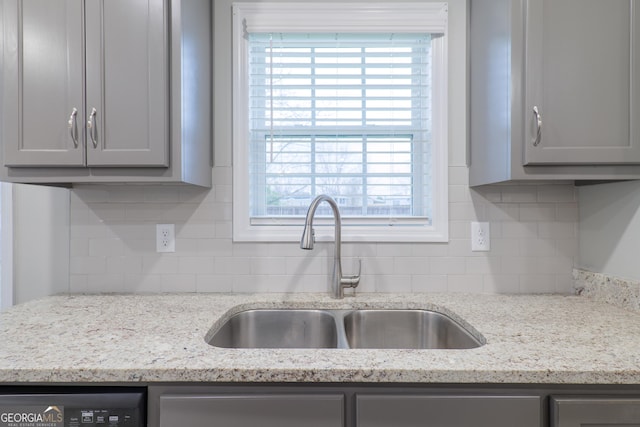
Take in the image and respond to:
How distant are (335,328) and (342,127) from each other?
3.08 feet

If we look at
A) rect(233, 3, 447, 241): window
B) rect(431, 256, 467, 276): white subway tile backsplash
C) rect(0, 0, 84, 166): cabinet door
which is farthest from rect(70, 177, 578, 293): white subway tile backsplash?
rect(0, 0, 84, 166): cabinet door

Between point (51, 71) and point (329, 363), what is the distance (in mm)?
1420

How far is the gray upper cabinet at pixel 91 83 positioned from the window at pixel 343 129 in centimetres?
44

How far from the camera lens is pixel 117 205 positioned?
5.52ft

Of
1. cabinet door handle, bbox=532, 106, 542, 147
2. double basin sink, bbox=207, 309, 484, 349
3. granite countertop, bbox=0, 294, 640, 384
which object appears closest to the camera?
granite countertop, bbox=0, 294, 640, 384

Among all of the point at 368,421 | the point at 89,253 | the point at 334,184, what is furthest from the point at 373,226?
the point at 89,253

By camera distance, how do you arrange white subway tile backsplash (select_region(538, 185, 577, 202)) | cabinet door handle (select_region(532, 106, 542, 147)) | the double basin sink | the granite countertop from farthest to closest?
white subway tile backsplash (select_region(538, 185, 577, 202)) < the double basin sink < cabinet door handle (select_region(532, 106, 542, 147)) < the granite countertop

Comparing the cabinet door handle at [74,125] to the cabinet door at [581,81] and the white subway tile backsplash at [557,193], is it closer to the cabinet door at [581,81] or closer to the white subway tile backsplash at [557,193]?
the cabinet door at [581,81]

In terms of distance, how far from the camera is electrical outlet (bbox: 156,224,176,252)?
1.67m

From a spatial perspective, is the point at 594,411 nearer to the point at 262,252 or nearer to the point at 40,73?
the point at 262,252

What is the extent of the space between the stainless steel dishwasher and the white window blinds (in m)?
0.98

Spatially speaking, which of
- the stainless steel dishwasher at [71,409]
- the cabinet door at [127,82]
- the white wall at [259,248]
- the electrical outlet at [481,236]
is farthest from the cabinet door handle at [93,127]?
the electrical outlet at [481,236]

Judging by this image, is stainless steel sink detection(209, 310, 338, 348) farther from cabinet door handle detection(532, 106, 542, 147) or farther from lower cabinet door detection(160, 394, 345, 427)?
cabinet door handle detection(532, 106, 542, 147)

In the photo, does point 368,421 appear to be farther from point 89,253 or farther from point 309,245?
point 89,253
